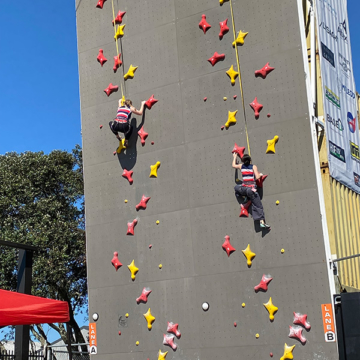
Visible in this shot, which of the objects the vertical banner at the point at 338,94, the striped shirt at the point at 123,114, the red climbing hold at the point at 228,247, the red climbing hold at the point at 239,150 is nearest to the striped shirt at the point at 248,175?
the red climbing hold at the point at 239,150

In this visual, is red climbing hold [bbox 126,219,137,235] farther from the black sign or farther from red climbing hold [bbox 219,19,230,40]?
the black sign

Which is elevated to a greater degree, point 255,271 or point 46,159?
point 46,159

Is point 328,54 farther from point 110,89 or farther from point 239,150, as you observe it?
point 110,89

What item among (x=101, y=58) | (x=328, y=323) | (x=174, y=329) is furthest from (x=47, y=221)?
(x=328, y=323)

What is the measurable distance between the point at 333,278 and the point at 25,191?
15179 millimetres

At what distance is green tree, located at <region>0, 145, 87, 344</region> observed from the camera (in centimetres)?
2031

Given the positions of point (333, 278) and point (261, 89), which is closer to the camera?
point (333, 278)

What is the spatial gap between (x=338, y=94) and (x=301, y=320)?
5.37 meters

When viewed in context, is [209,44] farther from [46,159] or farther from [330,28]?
[46,159]

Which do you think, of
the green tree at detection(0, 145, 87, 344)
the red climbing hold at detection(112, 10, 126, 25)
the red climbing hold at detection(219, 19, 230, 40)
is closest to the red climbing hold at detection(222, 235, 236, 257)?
the red climbing hold at detection(219, 19, 230, 40)

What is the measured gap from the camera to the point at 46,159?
22531mm

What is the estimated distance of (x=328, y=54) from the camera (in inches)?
462

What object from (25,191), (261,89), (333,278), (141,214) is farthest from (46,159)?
(333,278)

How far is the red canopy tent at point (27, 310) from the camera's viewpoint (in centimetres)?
662
